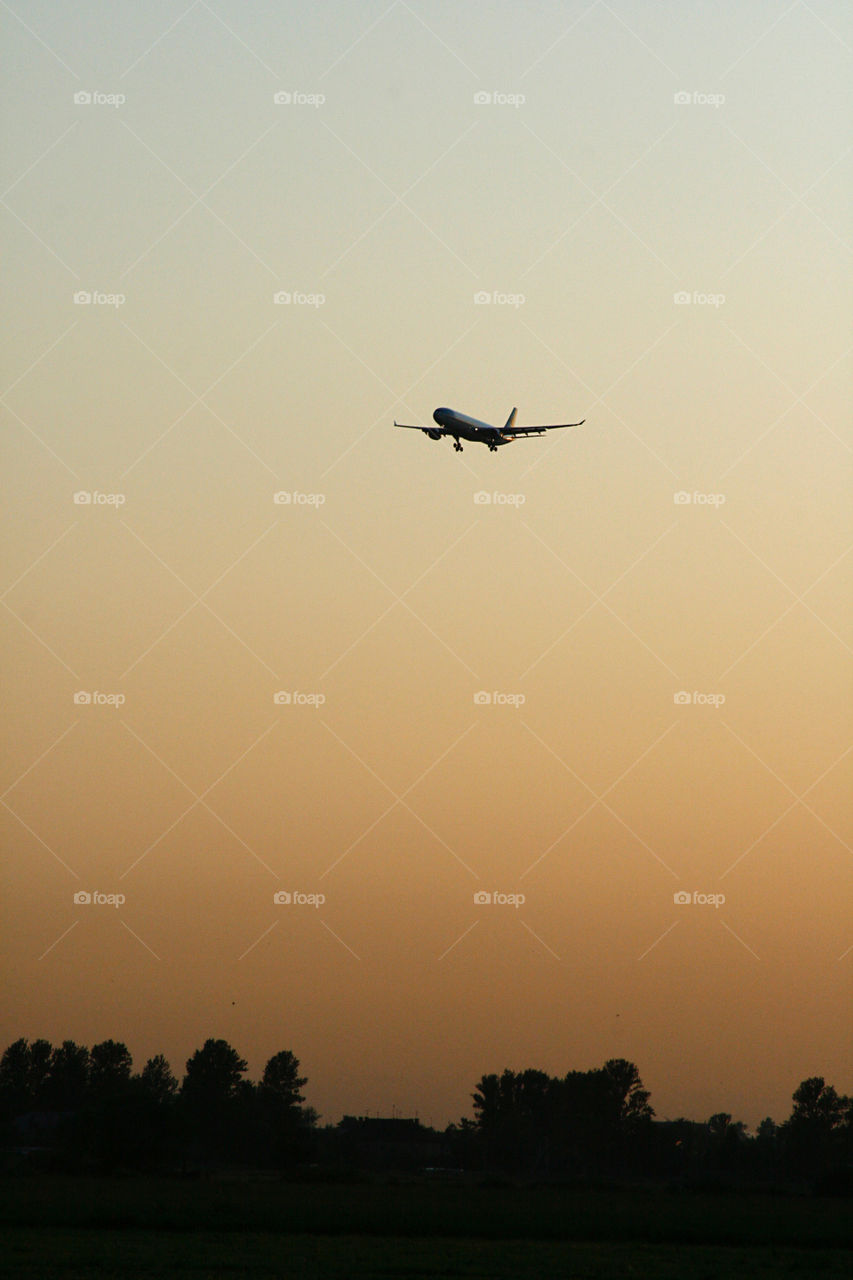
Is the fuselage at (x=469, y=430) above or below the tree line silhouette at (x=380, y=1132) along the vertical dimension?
above

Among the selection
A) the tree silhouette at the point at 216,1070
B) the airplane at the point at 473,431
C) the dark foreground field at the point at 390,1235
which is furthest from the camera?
the tree silhouette at the point at 216,1070

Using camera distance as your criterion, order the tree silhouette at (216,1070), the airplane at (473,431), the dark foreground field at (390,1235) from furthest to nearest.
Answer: the tree silhouette at (216,1070)
the airplane at (473,431)
the dark foreground field at (390,1235)

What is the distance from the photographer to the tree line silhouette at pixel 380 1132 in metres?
99.8

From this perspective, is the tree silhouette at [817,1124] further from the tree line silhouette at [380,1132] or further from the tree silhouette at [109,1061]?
the tree silhouette at [109,1061]

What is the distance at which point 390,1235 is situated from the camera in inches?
2317

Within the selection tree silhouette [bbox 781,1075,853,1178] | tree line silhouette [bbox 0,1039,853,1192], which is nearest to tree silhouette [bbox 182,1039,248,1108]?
tree line silhouette [bbox 0,1039,853,1192]

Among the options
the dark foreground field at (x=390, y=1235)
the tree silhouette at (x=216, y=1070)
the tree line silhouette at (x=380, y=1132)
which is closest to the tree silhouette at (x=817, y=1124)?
the tree line silhouette at (x=380, y=1132)

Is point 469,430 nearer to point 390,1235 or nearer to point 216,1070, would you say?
point 390,1235

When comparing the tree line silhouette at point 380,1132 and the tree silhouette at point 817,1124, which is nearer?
the tree line silhouette at point 380,1132

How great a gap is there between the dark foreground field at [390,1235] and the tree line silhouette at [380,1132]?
→ 12442 millimetres

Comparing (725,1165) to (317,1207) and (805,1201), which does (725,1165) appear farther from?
(317,1207)

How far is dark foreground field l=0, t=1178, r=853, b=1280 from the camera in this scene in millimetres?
46188

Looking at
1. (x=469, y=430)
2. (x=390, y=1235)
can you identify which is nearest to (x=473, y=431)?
(x=469, y=430)

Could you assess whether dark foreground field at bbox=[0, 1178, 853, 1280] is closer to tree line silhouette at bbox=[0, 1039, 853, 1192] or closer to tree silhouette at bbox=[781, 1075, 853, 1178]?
tree line silhouette at bbox=[0, 1039, 853, 1192]
